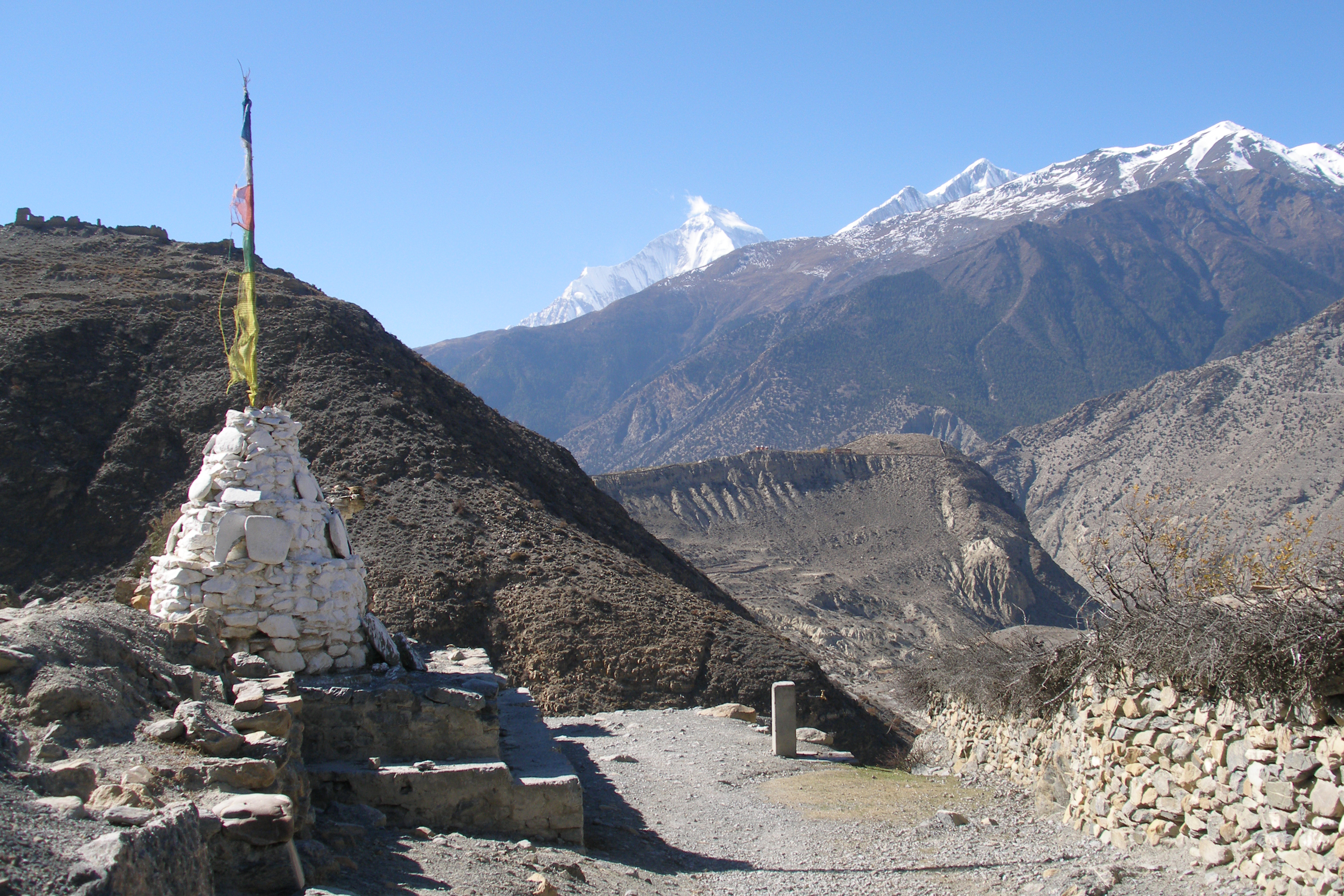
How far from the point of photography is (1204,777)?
722cm

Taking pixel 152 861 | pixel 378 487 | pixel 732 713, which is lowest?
pixel 732 713

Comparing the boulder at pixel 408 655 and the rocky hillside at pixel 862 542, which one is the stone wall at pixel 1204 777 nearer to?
the boulder at pixel 408 655

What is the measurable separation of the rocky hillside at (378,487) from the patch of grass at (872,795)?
635 cm

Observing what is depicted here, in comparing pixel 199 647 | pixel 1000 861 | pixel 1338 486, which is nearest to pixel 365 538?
pixel 199 647

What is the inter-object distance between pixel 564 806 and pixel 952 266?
178 metres

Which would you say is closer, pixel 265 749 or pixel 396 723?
pixel 265 749

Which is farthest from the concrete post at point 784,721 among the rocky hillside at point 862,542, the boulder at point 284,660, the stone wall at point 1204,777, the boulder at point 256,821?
the rocky hillside at point 862,542

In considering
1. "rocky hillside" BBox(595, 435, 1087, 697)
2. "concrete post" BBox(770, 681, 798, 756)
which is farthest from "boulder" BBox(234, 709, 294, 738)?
"rocky hillside" BBox(595, 435, 1087, 697)

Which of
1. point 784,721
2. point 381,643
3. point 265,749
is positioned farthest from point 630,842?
point 784,721

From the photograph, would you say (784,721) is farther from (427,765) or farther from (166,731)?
(166,731)

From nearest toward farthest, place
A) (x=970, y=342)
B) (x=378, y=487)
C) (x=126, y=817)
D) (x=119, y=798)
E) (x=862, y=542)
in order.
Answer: (x=126, y=817) < (x=119, y=798) < (x=378, y=487) < (x=862, y=542) < (x=970, y=342)

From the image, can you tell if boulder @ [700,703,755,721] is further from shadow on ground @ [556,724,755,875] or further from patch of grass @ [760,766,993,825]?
shadow on ground @ [556,724,755,875]

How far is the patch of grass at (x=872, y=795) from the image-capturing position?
998cm

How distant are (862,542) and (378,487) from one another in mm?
40232
